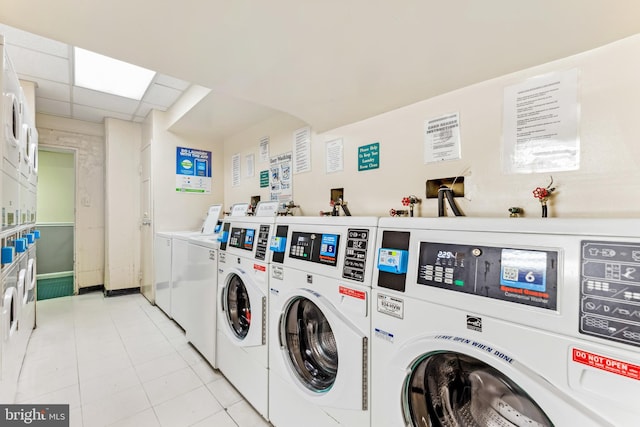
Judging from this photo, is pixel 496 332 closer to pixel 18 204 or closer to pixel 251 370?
pixel 251 370

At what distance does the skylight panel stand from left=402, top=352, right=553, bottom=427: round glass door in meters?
2.96

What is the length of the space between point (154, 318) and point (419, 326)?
3.32m

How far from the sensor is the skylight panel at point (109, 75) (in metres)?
2.47

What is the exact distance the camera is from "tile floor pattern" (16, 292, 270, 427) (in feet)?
5.51

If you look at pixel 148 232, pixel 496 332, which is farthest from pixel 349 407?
pixel 148 232

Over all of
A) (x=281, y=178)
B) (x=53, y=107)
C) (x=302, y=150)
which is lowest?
(x=281, y=178)

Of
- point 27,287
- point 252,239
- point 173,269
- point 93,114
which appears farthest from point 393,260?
point 93,114

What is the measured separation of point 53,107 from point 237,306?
3778mm

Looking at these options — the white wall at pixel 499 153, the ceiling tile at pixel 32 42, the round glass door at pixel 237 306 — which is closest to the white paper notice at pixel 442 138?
the white wall at pixel 499 153

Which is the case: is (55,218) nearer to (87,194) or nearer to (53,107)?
(87,194)

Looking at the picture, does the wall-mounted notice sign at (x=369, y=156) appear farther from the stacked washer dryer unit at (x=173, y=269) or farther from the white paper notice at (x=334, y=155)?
the stacked washer dryer unit at (x=173, y=269)

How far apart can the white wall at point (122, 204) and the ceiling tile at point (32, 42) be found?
176cm

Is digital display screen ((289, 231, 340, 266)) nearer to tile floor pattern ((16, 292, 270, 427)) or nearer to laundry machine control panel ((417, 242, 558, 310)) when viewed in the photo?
laundry machine control panel ((417, 242, 558, 310))

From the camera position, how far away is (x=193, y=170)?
3.77 metres
